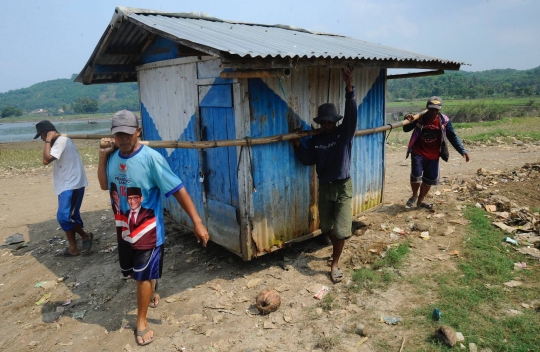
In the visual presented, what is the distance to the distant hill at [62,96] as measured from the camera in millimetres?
88500

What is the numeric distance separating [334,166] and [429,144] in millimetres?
2368

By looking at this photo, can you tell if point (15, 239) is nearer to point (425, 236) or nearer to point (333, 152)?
point (333, 152)

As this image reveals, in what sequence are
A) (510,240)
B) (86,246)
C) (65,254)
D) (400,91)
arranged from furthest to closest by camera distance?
(400,91) → (86,246) → (65,254) → (510,240)

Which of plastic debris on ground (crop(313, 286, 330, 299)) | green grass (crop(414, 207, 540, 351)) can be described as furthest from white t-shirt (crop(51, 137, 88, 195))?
green grass (crop(414, 207, 540, 351))

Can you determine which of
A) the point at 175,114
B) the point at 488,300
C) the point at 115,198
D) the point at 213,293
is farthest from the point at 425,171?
the point at 115,198

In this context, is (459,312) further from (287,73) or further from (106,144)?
(106,144)

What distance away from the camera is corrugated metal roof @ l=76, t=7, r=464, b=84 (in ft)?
11.2

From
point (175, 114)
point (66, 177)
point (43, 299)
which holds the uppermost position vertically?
point (175, 114)

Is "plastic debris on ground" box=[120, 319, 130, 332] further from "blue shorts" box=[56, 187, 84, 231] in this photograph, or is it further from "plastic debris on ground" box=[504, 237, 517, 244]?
"plastic debris on ground" box=[504, 237, 517, 244]

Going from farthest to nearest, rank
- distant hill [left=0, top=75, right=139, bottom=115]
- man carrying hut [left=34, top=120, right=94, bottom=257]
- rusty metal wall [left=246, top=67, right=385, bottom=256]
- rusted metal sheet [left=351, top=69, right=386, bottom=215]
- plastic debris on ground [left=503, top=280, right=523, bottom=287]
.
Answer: distant hill [left=0, top=75, right=139, bottom=115] → rusted metal sheet [left=351, top=69, right=386, bottom=215] → man carrying hut [left=34, top=120, right=94, bottom=257] → rusty metal wall [left=246, top=67, right=385, bottom=256] → plastic debris on ground [left=503, top=280, right=523, bottom=287]

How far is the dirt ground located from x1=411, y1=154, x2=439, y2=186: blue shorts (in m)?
0.50

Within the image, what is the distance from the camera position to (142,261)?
123 inches

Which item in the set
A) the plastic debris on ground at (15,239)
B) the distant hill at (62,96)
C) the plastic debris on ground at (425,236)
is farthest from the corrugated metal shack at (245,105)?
the distant hill at (62,96)

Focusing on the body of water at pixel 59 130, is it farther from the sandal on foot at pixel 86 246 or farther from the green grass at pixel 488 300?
the green grass at pixel 488 300
